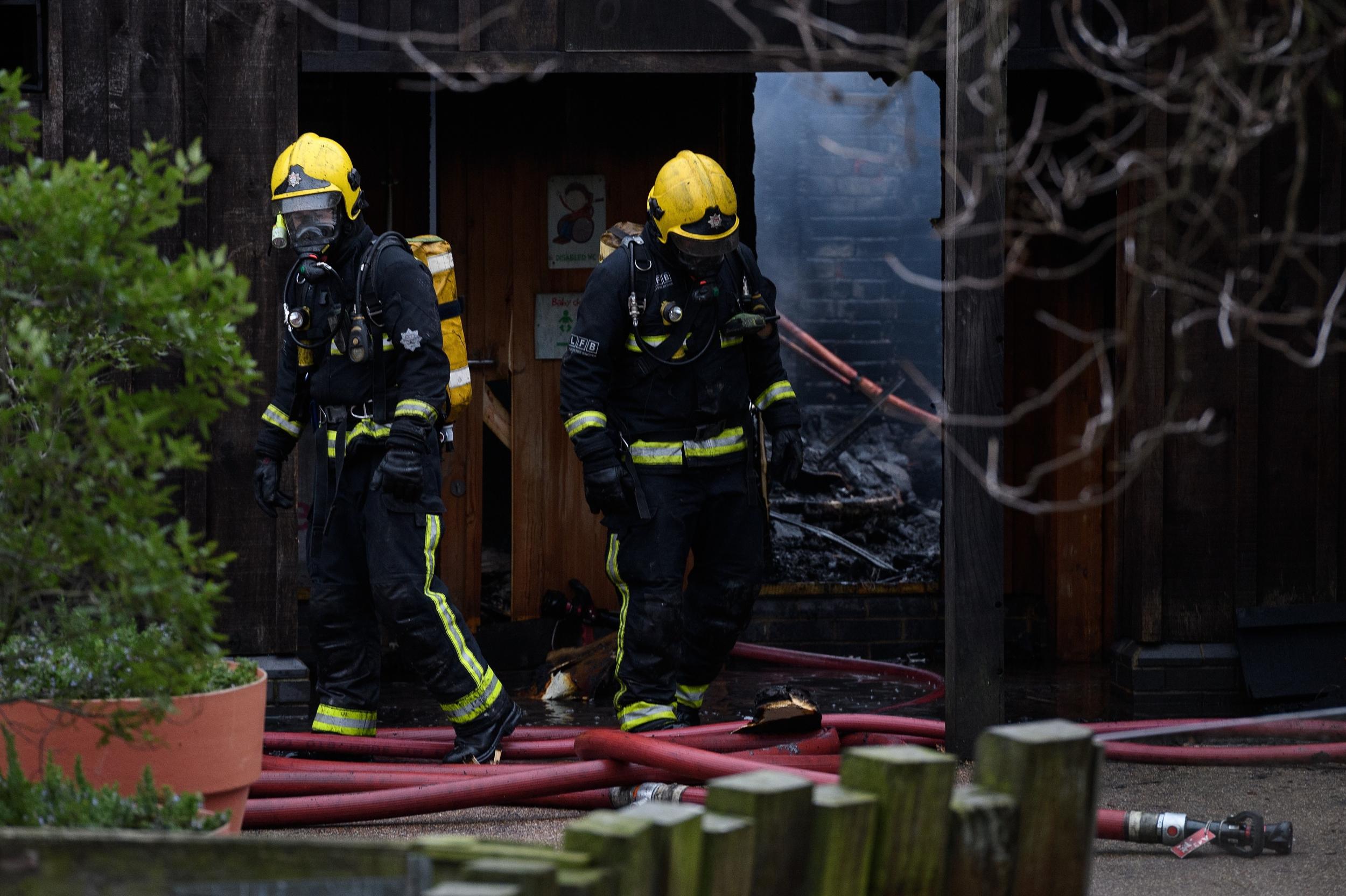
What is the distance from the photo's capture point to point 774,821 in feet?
7.29

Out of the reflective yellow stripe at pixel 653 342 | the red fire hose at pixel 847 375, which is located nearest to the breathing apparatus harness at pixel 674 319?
the reflective yellow stripe at pixel 653 342

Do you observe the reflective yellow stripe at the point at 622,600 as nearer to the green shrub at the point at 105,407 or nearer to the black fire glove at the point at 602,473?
the black fire glove at the point at 602,473

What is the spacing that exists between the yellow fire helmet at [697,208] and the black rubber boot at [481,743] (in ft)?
5.88

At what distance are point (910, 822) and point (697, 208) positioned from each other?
3.62 m

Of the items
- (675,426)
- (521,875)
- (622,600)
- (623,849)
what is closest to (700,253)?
(675,426)

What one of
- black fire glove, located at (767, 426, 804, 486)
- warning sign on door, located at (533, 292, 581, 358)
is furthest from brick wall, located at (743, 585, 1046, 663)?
black fire glove, located at (767, 426, 804, 486)

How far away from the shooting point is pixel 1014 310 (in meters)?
7.90

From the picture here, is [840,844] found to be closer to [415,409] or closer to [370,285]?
[415,409]

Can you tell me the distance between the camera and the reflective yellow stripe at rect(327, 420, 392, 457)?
5.29 metres

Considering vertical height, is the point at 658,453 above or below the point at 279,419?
below

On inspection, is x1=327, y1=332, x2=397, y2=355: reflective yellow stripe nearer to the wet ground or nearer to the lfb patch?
the lfb patch

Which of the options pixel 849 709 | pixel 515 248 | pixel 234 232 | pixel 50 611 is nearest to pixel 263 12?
pixel 234 232

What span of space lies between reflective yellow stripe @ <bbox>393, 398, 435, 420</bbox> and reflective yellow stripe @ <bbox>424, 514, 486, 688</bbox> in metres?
0.38

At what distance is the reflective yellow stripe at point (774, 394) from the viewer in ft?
19.7
